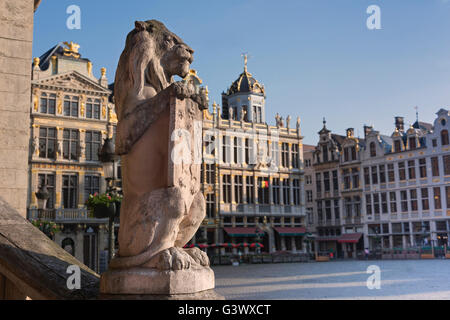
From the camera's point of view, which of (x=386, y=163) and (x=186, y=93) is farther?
(x=386, y=163)

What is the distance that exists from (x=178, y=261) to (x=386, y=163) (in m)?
46.3

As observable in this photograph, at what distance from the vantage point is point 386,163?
1826 inches

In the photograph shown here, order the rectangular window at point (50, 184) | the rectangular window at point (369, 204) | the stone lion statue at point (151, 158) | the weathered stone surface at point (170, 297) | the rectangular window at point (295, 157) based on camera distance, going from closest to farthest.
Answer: the weathered stone surface at point (170, 297), the stone lion statue at point (151, 158), the rectangular window at point (50, 184), the rectangular window at point (295, 157), the rectangular window at point (369, 204)

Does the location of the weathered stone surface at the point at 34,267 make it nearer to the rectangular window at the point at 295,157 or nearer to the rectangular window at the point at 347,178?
the rectangular window at the point at 295,157

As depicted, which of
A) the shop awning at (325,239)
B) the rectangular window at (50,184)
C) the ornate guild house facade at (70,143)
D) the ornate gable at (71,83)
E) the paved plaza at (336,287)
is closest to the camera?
the paved plaza at (336,287)

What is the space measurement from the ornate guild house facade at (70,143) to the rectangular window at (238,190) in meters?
12.9

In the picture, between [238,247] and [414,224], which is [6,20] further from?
[414,224]

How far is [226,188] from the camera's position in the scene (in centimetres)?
4175

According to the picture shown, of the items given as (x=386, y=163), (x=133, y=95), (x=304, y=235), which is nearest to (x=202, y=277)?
(x=133, y=95)


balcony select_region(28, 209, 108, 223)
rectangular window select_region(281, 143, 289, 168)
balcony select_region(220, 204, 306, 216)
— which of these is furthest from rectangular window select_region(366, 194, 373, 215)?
balcony select_region(28, 209, 108, 223)

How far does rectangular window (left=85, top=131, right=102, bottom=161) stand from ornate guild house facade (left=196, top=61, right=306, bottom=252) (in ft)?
29.0

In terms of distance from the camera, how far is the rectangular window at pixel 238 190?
4238cm

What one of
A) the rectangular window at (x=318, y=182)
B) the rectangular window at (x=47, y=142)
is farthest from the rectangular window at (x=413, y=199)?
the rectangular window at (x=47, y=142)
